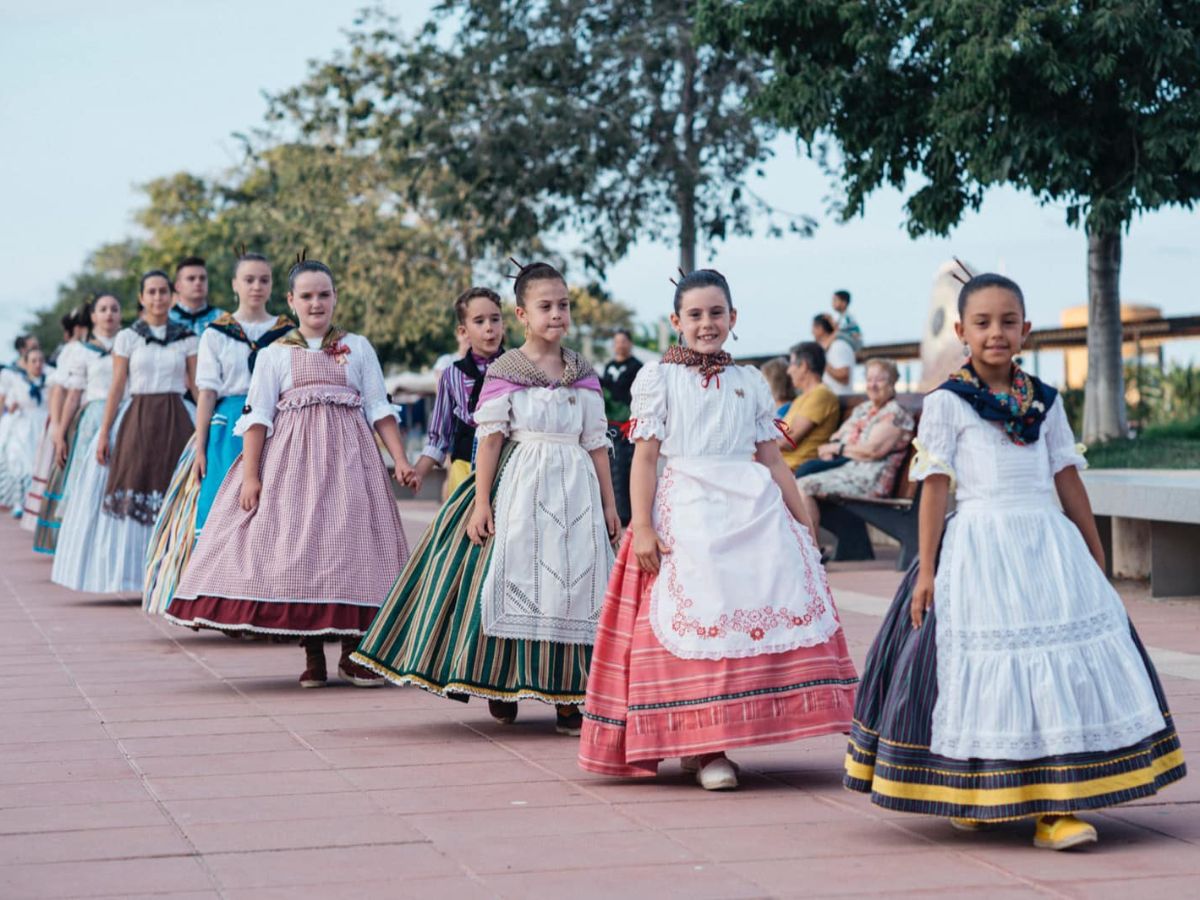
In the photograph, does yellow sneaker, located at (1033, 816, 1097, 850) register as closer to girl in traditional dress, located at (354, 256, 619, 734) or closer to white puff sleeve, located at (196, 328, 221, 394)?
girl in traditional dress, located at (354, 256, 619, 734)

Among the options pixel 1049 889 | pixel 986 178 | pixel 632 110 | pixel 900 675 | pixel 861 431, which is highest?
pixel 632 110

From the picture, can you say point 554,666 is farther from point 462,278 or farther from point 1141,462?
point 462,278

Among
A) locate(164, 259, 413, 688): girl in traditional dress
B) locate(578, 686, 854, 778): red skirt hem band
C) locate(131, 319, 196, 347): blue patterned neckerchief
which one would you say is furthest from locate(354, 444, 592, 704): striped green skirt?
locate(131, 319, 196, 347): blue patterned neckerchief

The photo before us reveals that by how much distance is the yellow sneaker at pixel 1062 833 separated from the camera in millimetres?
4895

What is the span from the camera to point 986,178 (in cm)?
1855

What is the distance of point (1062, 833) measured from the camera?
491 cm

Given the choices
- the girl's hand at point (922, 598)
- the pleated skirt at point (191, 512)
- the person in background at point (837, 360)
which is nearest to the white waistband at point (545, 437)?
the girl's hand at point (922, 598)

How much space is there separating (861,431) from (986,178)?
5.71 m

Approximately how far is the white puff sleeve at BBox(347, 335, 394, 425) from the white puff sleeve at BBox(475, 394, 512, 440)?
5.00 feet

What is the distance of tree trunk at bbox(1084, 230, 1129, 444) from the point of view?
2052cm

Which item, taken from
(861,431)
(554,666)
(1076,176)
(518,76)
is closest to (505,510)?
(554,666)

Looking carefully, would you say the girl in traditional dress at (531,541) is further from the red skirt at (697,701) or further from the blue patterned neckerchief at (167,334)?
the blue patterned neckerchief at (167,334)

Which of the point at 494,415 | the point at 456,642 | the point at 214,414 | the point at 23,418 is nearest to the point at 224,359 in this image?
the point at 214,414

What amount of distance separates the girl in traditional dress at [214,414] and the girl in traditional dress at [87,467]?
209 cm
